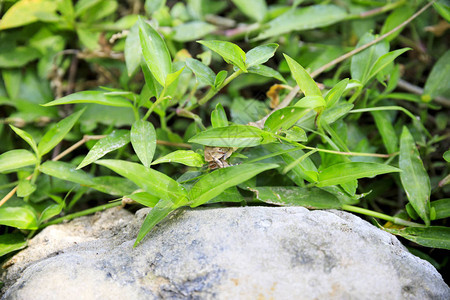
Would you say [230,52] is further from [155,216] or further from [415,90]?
[415,90]

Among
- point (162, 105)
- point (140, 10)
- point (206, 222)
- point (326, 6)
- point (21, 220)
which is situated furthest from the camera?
point (140, 10)

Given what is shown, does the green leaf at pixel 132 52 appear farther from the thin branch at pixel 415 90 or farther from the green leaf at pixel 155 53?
the thin branch at pixel 415 90

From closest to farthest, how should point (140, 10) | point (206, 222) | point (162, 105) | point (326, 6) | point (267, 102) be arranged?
point (206, 222) → point (162, 105) → point (267, 102) → point (326, 6) → point (140, 10)

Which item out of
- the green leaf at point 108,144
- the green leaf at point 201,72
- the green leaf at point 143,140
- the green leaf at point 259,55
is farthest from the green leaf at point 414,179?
the green leaf at point 108,144

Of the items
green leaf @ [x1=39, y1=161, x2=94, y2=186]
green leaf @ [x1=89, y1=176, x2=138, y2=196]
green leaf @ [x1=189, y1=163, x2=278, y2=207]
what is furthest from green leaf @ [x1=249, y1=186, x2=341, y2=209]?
green leaf @ [x1=39, y1=161, x2=94, y2=186]

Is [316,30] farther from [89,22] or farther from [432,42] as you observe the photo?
[89,22]

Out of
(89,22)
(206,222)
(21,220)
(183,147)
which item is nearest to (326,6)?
(183,147)

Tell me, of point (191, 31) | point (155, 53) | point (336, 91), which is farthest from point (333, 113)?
point (191, 31)
